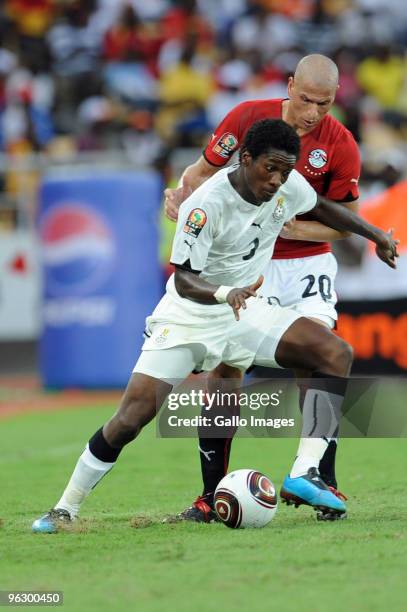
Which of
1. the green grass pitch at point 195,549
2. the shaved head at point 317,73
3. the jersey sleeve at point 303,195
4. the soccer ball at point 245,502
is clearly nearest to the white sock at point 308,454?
the soccer ball at point 245,502

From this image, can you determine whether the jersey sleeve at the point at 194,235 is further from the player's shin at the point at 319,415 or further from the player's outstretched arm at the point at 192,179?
the player's shin at the point at 319,415

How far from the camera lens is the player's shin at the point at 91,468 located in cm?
629

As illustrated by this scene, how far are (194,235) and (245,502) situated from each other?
1.42 m

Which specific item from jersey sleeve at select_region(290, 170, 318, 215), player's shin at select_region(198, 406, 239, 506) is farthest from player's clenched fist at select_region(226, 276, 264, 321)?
player's shin at select_region(198, 406, 239, 506)

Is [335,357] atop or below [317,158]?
below

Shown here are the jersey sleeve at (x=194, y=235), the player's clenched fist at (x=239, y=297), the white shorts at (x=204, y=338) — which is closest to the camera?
the player's clenched fist at (x=239, y=297)

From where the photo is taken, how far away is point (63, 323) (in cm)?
1448

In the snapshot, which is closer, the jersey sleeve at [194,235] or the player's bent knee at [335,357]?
the jersey sleeve at [194,235]

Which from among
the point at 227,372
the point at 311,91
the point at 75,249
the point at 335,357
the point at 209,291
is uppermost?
the point at 311,91

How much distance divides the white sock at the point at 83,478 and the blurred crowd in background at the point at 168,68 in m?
10.1

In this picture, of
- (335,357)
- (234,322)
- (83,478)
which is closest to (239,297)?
(234,322)

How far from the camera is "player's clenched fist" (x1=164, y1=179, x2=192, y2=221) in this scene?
22.8ft

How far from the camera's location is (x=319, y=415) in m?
6.70

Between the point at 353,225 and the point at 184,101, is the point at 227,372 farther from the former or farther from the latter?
the point at 184,101
